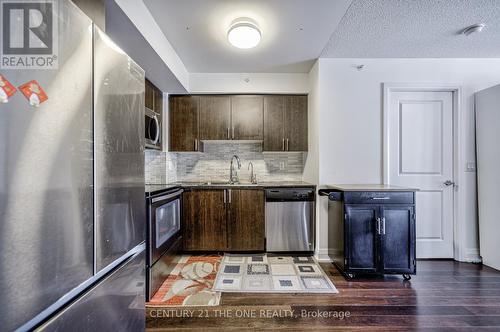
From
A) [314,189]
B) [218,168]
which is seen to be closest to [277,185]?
[314,189]

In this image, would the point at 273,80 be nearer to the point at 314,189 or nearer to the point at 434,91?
the point at 314,189

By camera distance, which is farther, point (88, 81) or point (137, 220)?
point (137, 220)

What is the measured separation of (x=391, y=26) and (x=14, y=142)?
2.98 meters

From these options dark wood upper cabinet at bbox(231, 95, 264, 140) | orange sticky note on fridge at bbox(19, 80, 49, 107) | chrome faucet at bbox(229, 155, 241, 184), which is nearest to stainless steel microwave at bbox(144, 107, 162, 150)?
dark wood upper cabinet at bbox(231, 95, 264, 140)

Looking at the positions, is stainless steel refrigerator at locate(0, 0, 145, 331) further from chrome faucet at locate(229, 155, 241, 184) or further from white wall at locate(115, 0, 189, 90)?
chrome faucet at locate(229, 155, 241, 184)

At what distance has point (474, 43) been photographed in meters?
2.72

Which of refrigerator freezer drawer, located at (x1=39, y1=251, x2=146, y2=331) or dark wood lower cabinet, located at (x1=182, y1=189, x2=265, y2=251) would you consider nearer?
refrigerator freezer drawer, located at (x1=39, y1=251, x2=146, y2=331)

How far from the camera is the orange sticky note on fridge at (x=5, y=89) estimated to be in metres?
0.58

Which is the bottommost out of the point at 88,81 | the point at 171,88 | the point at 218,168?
the point at 218,168

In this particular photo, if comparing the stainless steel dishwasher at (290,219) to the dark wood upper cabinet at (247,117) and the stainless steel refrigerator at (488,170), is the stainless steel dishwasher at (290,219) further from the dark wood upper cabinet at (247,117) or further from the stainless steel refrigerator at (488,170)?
the stainless steel refrigerator at (488,170)

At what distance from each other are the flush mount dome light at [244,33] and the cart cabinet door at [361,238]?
76.1 inches

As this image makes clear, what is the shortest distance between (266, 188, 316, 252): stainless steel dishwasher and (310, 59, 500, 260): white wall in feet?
0.80

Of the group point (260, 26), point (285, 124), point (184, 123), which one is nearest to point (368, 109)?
point (285, 124)

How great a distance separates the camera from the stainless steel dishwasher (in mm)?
3174
